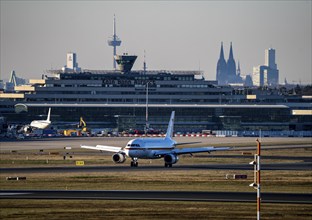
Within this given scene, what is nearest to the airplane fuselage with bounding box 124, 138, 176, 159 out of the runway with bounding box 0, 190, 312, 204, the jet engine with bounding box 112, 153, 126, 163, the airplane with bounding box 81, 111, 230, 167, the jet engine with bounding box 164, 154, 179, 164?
Answer: the airplane with bounding box 81, 111, 230, 167

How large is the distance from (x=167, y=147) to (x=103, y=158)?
1564 cm

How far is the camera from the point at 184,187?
83250 mm

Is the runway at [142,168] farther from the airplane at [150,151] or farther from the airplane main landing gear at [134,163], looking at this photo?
the airplane at [150,151]

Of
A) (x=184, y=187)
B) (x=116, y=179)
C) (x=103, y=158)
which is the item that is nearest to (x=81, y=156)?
(x=103, y=158)

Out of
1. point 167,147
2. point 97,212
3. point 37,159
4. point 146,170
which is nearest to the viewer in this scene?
point 97,212

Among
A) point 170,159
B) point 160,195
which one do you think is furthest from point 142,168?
point 160,195

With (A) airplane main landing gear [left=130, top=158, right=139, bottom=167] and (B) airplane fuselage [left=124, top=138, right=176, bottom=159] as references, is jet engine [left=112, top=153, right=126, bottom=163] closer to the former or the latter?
(B) airplane fuselage [left=124, top=138, right=176, bottom=159]

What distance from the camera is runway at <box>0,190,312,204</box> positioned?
7369 cm

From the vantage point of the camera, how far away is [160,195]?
3012 inches

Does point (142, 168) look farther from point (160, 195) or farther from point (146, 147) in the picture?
point (160, 195)

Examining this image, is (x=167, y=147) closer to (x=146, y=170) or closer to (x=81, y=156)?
(x=146, y=170)

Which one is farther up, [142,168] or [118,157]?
[118,157]

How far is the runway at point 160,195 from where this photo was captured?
73688 mm

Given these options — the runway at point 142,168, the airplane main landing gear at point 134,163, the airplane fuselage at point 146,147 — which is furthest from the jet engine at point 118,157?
the airplane main landing gear at point 134,163
